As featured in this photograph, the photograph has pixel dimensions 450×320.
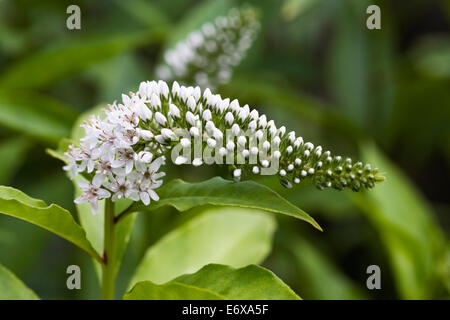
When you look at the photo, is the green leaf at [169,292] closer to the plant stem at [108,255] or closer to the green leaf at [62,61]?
the plant stem at [108,255]

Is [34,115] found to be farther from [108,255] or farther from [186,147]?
[186,147]

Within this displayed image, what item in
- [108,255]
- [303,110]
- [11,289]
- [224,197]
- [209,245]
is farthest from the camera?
[303,110]

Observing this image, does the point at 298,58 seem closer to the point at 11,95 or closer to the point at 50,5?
the point at 50,5

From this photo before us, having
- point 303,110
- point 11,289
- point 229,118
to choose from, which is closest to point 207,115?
point 229,118

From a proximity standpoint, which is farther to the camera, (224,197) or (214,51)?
(214,51)

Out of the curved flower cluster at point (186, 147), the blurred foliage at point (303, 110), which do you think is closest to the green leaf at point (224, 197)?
the curved flower cluster at point (186, 147)

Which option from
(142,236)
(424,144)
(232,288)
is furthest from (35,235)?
(424,144)
